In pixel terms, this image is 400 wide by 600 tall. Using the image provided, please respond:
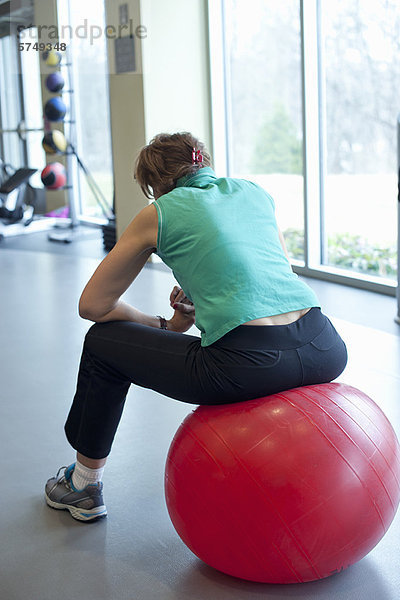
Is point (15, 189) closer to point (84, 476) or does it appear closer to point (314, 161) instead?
point (314, 161)

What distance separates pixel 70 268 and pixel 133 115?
126cm

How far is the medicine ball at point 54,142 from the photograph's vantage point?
20.9ft

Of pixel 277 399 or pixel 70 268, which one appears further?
pixel 70 268

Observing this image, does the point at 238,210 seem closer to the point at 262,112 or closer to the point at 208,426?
the point at 208,426

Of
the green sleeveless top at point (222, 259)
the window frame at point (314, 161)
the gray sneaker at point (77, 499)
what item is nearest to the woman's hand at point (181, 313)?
the green sleeveless top at point (222, 259)

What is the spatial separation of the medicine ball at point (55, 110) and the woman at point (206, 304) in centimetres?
495

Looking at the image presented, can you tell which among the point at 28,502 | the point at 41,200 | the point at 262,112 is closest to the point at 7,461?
the point at 28,502

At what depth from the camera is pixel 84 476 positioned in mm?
1863

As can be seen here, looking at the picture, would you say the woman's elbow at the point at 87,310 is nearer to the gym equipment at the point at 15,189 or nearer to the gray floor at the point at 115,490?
the gray floor at the point at 115,490

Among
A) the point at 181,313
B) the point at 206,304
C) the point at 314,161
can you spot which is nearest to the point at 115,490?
the point at 181,313

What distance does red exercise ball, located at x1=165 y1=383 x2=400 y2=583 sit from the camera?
1.39 metres

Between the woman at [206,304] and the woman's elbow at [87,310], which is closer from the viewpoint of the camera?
the woman at [206,304]

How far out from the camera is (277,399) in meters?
1.49

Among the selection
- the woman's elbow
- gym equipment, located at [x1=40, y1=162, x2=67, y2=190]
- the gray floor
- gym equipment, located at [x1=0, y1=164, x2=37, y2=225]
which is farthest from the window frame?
gym equipment, located at [x1=0, y1=164, x2=37, y2=225]
